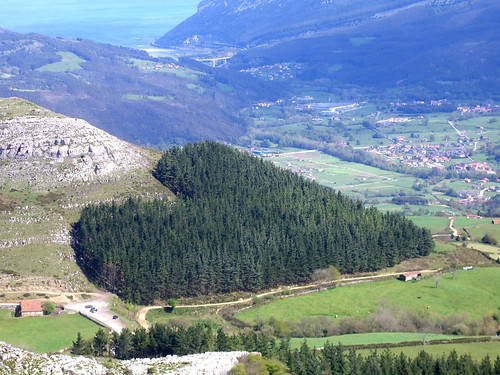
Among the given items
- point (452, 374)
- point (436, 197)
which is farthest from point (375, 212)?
point (436, 197)

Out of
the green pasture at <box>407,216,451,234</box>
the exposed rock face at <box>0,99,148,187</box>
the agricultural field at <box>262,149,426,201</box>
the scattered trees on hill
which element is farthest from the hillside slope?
the agricultural field at <box>262,149,426,201</box>

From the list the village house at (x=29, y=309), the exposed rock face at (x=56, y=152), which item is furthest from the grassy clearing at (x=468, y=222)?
the village house at (x=29, y=309)

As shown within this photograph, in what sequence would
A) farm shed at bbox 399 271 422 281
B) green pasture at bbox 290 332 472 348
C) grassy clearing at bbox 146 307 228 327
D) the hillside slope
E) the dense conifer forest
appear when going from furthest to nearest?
1. farm shed at bbox 399 271 422 281
2. the dense conifer forest
3. the hillside slope
4. grassy clearing at bbox 146 307 228 327
5. green pasture at bbox 290 332 472 348

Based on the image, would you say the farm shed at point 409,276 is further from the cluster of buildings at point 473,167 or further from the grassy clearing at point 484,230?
the cluster of buildings at point 473,167

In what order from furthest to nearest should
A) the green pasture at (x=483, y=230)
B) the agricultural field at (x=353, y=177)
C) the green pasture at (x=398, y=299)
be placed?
the agricultural field at (x=353, y=177) → the green pasture at (x=483, y=230) → the green pasture at (x=398, y=299)

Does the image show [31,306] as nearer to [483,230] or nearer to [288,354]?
[288,354]

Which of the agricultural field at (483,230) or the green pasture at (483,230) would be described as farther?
the green pasture at (483,230)

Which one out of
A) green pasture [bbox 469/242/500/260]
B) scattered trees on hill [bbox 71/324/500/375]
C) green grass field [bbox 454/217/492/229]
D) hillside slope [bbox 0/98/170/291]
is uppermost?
hillside slope [bbox 0/98/170/291]

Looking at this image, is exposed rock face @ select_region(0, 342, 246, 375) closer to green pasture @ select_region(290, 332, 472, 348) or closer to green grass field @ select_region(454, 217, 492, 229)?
green pasture @ select_region(290, 332, 472, 348)
